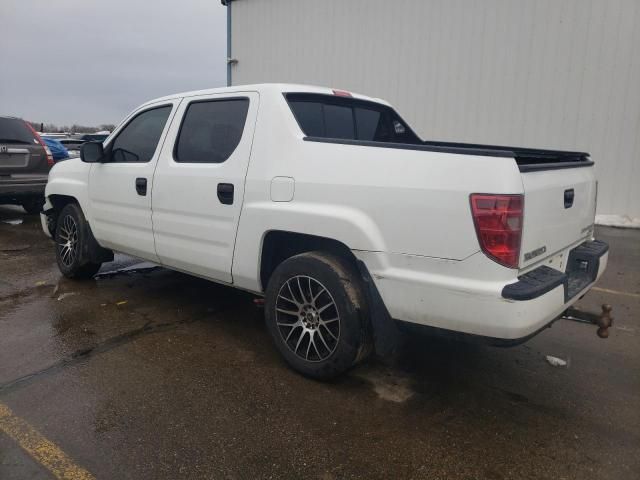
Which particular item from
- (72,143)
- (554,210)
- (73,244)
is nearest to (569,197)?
(554,210)

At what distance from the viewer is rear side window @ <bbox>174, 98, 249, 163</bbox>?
12.4 ft

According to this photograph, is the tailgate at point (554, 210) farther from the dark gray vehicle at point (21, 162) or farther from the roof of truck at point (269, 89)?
the dark gray vehicle at point (21, 162)

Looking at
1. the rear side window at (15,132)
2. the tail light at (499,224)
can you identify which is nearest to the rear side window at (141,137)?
the tail light at (499,224)

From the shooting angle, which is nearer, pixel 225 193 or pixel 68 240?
pixel 225 193

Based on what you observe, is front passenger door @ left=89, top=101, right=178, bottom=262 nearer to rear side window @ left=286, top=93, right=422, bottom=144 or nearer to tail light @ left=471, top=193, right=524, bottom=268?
rear side window @ left=286, top=93, right=422, bottom=144

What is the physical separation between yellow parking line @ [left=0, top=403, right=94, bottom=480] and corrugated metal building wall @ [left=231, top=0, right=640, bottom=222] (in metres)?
9.84

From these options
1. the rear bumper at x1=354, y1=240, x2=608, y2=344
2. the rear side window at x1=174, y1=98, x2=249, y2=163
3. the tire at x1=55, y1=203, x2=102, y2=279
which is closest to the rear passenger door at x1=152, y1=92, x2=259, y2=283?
the rear side window at x1=174, y1=98, x2=249, y2=163

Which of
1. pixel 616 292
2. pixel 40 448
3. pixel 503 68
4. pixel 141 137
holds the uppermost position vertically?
pixel 503 68

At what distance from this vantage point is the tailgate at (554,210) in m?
2.72

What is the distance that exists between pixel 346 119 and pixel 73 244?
3.20 meters

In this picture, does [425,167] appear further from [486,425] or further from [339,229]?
[486,425]

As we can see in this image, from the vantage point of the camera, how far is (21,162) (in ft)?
30.2

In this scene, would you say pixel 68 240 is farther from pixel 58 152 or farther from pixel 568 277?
pixel 58 152

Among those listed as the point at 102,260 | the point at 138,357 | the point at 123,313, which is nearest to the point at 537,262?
the point at 138,357
